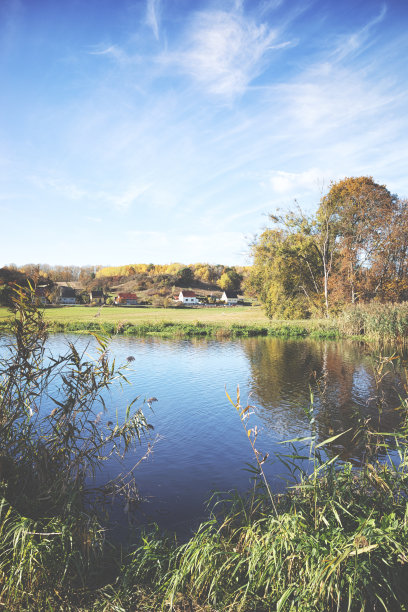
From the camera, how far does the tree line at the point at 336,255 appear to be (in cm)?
3466

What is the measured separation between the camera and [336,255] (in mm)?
38906

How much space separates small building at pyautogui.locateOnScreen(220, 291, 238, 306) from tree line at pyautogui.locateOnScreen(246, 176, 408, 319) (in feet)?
155

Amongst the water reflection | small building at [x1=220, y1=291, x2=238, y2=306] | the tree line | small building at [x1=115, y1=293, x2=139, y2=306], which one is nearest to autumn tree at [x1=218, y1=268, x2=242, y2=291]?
small building at [x1=220, y1=291, x2=238, y2=306]

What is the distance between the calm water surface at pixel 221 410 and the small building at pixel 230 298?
6537 cm

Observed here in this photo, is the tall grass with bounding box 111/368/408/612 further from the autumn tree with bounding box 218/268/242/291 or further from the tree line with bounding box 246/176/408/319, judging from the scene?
the autumn tree with bounding box 218/268/242/291

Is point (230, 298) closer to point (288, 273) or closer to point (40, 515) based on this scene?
point (288, 273)

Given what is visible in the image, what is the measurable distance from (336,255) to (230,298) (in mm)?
55070

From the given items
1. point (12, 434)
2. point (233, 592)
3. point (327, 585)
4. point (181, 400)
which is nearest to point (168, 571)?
point (233, 592)

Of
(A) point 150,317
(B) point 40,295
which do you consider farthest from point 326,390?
(A) point 150,317

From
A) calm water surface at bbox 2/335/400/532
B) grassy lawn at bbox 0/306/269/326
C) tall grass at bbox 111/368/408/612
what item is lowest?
calm water surface at bbox 2/335/400/532

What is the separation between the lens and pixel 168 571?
4.15 metres

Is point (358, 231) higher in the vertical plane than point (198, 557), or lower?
higher

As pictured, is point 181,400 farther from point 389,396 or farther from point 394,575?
point 394,575

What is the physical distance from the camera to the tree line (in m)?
34.7
